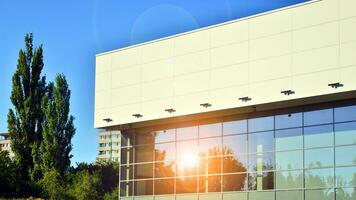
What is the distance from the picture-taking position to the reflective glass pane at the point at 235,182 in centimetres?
3506

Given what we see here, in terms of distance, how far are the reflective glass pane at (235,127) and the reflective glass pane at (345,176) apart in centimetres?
588

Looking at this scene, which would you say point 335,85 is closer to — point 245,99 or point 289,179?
point 245,99

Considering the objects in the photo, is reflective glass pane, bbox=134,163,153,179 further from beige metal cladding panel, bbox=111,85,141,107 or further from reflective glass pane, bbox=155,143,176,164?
beige metal cladding panel, bbox=111,85,141,107

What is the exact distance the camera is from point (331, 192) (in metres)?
31.6

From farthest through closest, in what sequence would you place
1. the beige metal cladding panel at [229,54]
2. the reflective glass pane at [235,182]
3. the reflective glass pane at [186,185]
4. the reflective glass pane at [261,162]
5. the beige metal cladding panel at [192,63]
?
the reflective glass pane at [186,185]
the beige metal cladding panel at [192,63]
the reflective glass pane at [235,182]
the beige metal cladding panel at [229,54]
the reflective glass pane at [261,162]

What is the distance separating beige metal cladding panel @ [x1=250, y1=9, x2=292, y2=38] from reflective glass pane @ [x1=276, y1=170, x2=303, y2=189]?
22.2ft

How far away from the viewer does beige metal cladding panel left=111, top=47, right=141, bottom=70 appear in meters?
39.7

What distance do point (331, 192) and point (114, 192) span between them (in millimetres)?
39466

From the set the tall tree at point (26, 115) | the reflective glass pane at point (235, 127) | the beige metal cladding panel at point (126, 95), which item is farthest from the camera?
the tall tree at point (26, 115)

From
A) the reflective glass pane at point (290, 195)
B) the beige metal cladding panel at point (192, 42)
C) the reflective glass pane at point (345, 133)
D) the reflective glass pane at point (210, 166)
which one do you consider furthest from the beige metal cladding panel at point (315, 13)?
the reflective glass pane at point (210, 166)

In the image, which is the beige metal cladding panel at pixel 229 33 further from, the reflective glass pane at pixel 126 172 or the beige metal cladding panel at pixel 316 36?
the reflective glass pane at pixel 126 172

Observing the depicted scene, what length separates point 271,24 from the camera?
111 ft

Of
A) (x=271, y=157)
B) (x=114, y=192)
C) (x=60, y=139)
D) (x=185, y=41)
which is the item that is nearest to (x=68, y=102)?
(x=60, y=139)

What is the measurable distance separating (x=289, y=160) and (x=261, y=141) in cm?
195
